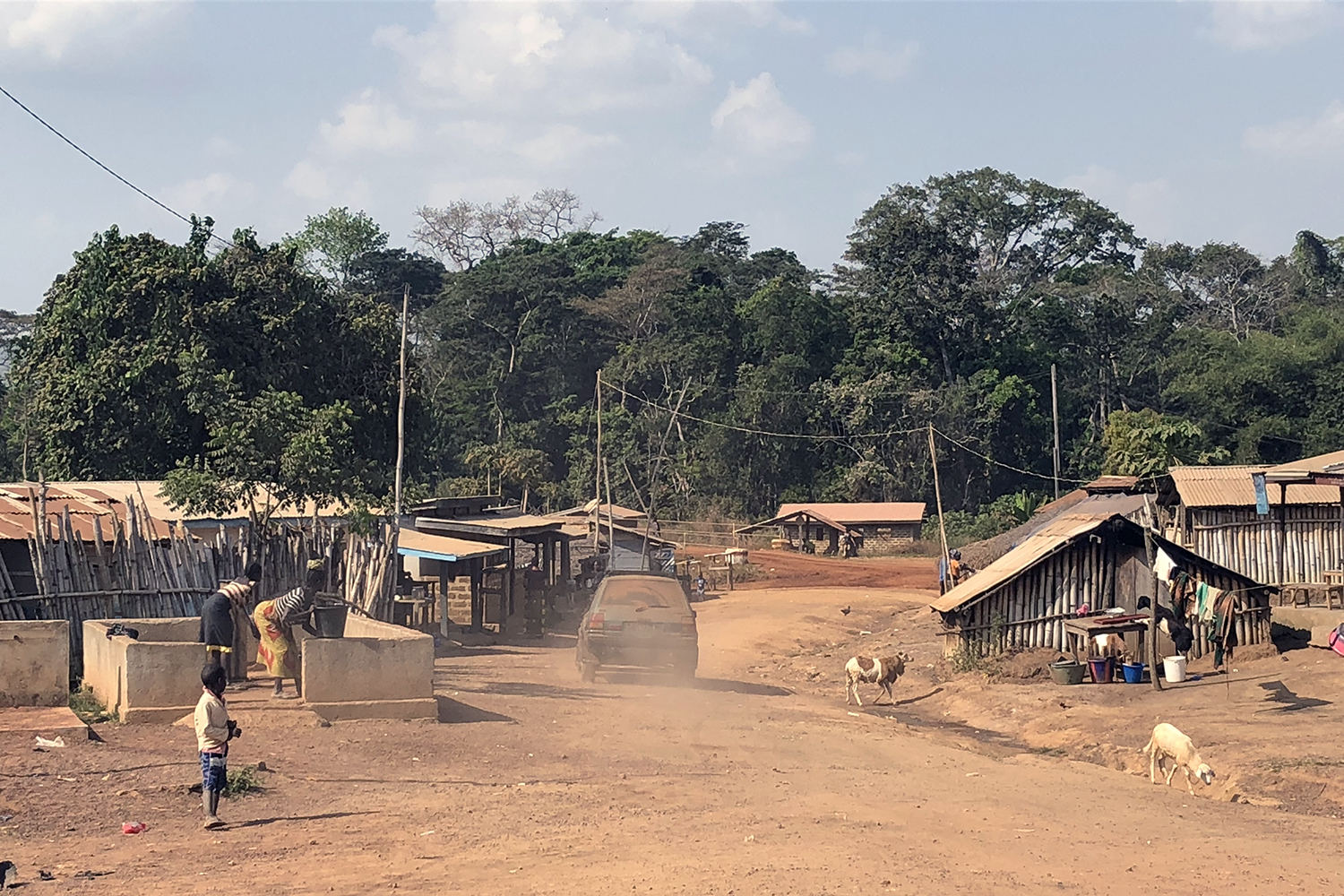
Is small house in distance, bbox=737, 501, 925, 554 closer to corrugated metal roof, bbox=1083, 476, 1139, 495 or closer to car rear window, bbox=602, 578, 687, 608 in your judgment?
corrugated metal roof, bbox=1083, 476, 1139, 495

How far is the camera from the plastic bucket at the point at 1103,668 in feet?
66.2

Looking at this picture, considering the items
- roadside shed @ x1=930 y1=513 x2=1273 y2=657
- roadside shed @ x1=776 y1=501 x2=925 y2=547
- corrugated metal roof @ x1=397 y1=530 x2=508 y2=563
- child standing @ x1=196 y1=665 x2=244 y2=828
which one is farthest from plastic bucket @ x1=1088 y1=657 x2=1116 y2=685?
roadside shed @ x1=776 y1=501 x2=925 y2=547

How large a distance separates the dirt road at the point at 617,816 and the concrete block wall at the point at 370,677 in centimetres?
31

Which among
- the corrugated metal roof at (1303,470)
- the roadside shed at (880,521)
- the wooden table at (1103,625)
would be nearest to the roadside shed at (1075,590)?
the wooden table at (1103,625)

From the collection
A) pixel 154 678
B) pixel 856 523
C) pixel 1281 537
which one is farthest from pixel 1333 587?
pixel 856 523

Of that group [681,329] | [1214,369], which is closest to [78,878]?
[1214,369]

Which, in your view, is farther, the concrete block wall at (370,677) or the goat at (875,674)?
the goat at (875,674)

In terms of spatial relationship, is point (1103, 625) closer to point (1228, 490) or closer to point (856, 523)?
point (1228, 490)

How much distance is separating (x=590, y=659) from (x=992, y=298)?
61397 mm

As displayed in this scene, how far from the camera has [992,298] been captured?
76.1m

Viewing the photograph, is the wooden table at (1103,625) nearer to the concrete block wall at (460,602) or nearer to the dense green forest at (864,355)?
the concrete block wall at (460,602)

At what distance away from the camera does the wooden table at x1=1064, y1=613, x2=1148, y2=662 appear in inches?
811

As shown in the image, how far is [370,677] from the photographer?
13992 mm

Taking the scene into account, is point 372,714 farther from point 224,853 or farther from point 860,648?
point 860,648
